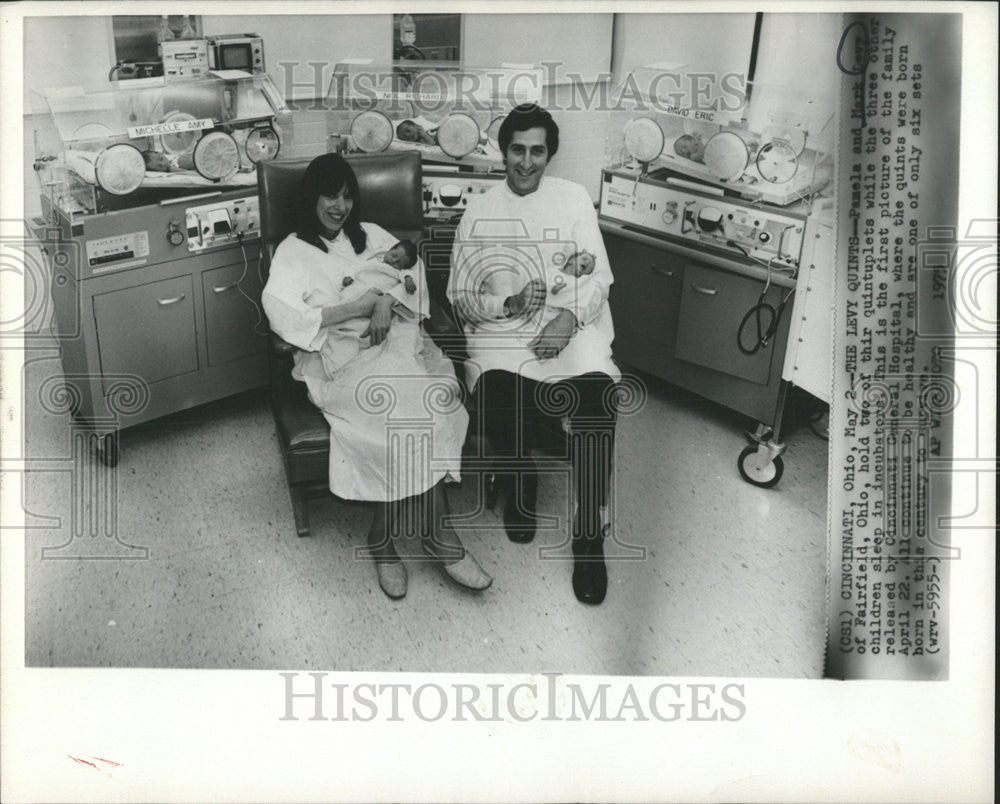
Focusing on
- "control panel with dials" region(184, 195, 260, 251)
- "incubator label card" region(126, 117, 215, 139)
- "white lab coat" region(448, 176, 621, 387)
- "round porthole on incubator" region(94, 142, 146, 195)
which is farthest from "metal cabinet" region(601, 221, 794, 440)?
"round porthole on incubator" region(94, 142, 146, 195)

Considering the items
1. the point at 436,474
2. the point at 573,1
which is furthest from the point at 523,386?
the point at 573,1

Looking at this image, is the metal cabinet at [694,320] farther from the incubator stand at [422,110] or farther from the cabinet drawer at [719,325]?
the incubator stand at [422,110]

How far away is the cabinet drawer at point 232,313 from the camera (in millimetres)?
2174

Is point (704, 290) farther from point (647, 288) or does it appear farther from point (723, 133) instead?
point (723, 133)

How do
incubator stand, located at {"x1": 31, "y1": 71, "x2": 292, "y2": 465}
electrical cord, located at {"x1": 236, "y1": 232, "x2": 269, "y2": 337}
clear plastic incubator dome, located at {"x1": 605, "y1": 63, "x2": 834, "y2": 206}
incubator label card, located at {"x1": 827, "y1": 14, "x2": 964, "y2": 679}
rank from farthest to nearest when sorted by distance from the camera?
electrical cord, located at {"x1": 236, "y1": 232, "x2": 269, "y2": 337}
incubator stand, located at {"x1": 31, "y1": 71, "x2": 292, "y2": 465}
clear plastic incubator dome, located at {"x1": 605, "y1": 63, "x2": 834, "y2": 206}
incubator label card, located at {"x1": 827, "y1": 14, "x2": 964, "y2": 679}

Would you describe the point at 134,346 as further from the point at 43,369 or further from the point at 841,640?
the point at 841,640

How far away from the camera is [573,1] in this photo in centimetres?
153

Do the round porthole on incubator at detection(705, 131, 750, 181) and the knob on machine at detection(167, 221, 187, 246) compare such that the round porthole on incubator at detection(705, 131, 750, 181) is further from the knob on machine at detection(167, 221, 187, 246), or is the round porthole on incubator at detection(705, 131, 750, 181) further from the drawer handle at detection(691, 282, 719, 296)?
the knob on machine at detection(167, 221, 187, 246)

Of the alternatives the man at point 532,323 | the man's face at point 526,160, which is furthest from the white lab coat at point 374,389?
the man's face at point 526,160

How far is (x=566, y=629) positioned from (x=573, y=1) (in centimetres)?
116

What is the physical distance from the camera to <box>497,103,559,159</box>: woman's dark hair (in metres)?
1.78

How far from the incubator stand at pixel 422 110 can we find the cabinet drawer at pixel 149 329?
526 millimetres

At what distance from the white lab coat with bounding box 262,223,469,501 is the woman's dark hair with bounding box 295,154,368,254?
0.07 ft

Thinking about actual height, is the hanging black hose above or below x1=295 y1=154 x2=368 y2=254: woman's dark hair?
below
